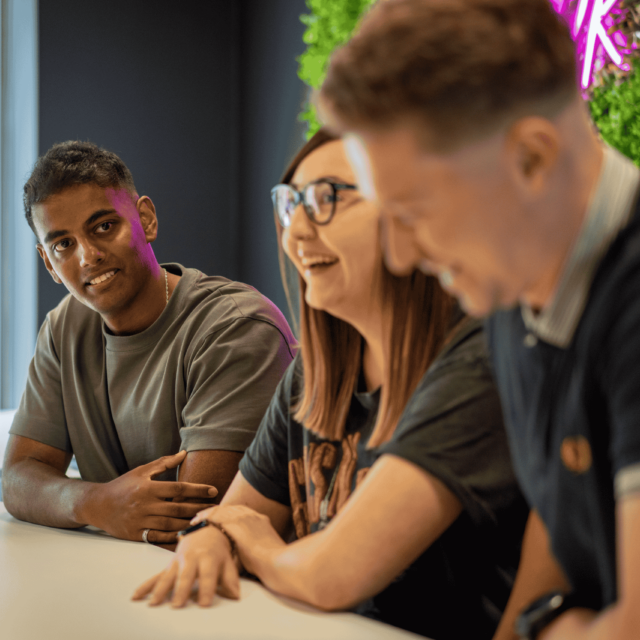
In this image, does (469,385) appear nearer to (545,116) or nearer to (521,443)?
(521,443)

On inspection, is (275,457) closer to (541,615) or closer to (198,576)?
(198,576)

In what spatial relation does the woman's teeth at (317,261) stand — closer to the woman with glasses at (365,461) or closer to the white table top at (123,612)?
the woman with glasses at (365,461)

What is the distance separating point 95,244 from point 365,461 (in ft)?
3.61

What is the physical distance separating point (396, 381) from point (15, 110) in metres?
3.15

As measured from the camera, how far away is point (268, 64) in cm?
392

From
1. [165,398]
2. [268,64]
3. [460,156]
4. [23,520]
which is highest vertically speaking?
[268,64]

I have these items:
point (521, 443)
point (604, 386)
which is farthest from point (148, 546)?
point (604, 386)

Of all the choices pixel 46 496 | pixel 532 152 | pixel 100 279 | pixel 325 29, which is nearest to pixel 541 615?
pixel 532 152

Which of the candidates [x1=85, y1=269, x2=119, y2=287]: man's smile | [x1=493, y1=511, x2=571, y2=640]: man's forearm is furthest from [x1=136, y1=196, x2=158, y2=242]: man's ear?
[x1=493, y1=511, x2=571, y2=640]: man's forearm

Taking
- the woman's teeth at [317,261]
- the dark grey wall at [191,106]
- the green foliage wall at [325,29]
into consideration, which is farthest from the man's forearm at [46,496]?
the dark grey wall at [191,106]

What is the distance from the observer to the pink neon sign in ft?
5.67

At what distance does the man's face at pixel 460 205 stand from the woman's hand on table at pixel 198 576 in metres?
0.66

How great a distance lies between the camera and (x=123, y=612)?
985mm

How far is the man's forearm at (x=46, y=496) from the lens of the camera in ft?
5.03
